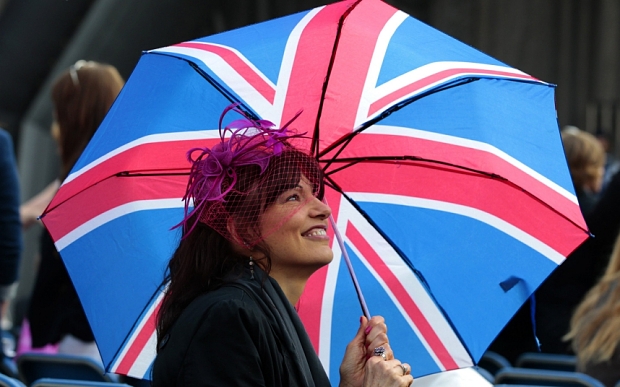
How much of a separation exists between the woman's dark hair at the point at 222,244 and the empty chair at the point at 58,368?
1282mm

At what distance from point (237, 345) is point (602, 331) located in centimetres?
238

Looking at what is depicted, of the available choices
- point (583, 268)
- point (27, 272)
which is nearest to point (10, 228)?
point (583, 268)

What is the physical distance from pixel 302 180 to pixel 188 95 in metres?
0.44

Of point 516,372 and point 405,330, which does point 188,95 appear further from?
point 516,372

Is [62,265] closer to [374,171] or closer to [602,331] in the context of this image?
[374,171]

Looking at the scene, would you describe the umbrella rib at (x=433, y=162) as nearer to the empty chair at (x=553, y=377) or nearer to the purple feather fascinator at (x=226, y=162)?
the purple feather fascinator at (x=226, y=162)

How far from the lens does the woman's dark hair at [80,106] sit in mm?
3502

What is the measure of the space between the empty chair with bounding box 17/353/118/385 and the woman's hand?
4.20ft

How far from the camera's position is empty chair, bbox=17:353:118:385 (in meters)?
3.18

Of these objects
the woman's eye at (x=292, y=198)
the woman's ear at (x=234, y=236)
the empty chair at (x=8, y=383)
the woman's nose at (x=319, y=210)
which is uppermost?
the woman's eye at (x=292, y=198)

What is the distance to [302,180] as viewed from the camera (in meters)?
2.08

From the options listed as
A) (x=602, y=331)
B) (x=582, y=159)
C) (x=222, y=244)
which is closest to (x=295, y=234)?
(x=222, y=244)

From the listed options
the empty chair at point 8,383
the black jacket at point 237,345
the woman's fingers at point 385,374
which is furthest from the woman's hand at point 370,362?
the empty chair at point 8,383

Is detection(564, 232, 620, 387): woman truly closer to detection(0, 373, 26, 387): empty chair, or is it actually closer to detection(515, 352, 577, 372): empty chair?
detection(515, 352, 577, 372): empty chair
